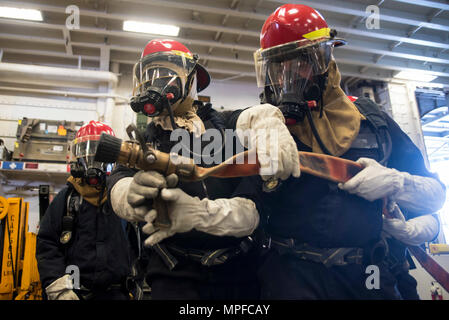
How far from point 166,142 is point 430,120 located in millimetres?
9047

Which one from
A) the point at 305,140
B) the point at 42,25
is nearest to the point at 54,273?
the point at 305,140

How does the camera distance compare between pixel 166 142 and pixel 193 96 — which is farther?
pixel 193 96

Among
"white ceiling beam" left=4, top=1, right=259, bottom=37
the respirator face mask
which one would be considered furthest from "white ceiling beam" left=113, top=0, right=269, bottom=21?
Result: the respirator face mask

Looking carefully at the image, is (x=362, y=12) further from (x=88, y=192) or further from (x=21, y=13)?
(x=21, y=13)

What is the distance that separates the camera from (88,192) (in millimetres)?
2471

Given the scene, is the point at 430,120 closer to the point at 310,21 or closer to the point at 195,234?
the point at 310,21

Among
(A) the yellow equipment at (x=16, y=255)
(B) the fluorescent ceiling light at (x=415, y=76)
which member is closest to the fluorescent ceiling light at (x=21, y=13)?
(A) the yellow equipment at (x=16, y=255)

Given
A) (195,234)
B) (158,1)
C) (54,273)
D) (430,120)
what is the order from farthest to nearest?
(430,120)
(158,1)
(54,273)
(195,234)

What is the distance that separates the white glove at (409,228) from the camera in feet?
4.31

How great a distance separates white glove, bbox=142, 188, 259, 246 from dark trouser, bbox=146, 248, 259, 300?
11.3 inches

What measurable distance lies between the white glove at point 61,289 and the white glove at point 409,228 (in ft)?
6.53

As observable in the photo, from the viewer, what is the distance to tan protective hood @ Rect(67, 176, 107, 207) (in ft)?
8.07

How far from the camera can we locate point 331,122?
1468mm

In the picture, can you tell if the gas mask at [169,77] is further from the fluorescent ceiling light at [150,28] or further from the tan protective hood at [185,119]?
the fluorescent ceiling light at [150,28]
